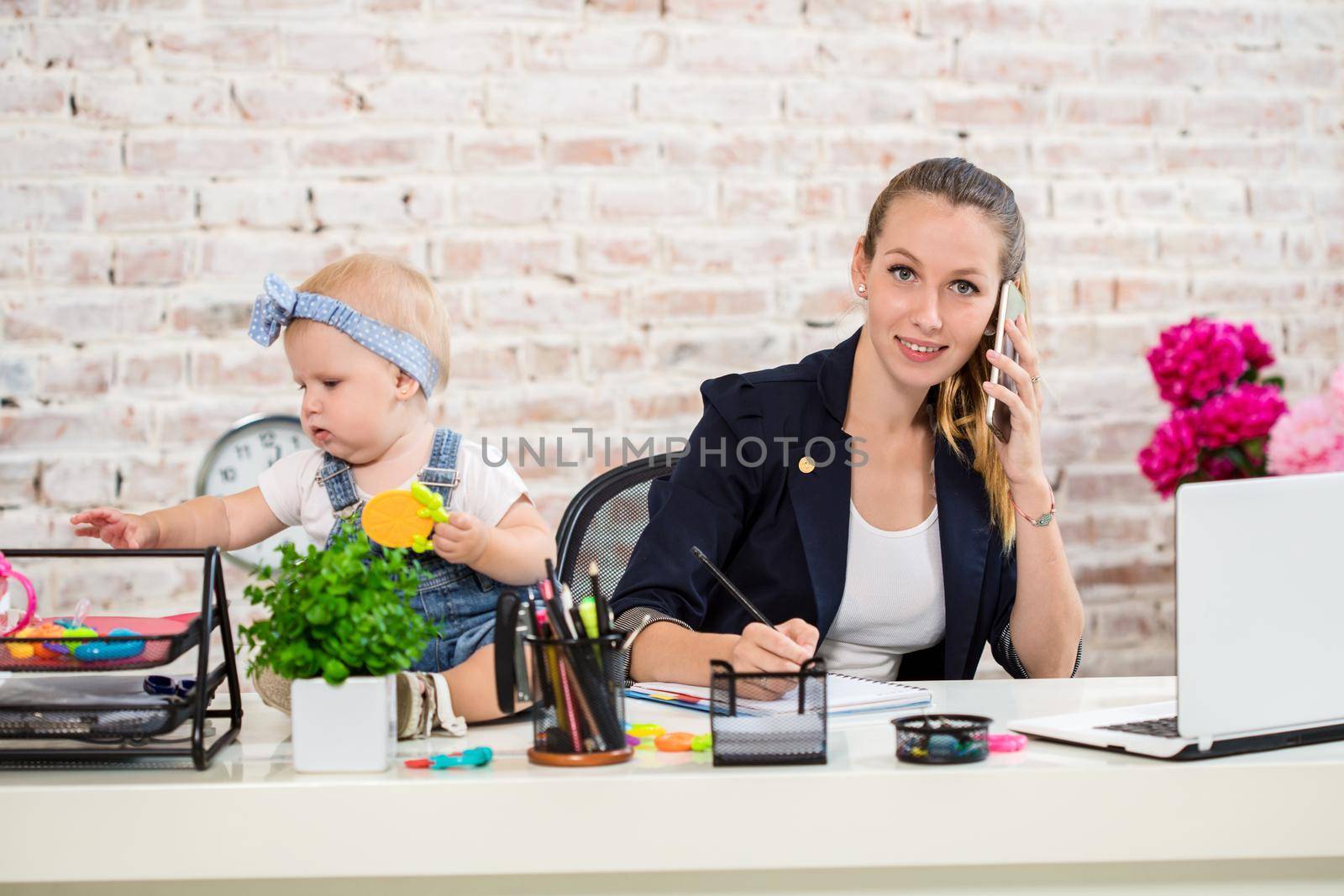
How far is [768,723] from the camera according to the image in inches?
36.9

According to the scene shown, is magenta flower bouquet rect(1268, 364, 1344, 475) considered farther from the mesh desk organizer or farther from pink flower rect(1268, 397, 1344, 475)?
the mesh desk organizer

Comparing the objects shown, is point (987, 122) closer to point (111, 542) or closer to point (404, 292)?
point (404, 292)

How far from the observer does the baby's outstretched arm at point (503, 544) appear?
3.92 feet

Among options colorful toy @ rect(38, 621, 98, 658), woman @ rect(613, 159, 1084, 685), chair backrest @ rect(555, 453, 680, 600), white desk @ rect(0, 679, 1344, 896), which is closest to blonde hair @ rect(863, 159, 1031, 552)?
woman @ rect(613, 159, 1084, 685)

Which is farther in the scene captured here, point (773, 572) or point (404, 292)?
point (773, 572)

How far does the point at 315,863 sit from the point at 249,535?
73 centimetres

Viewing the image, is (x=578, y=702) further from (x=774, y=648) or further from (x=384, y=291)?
(x=384, y=291)

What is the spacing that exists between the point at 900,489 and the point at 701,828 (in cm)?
90

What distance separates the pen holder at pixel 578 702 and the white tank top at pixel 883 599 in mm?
717

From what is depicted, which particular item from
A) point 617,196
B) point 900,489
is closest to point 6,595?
point 900,489

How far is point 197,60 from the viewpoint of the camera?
7.69ft

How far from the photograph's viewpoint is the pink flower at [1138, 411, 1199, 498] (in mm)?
2266

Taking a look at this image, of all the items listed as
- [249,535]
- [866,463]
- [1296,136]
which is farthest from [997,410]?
[1296,136]

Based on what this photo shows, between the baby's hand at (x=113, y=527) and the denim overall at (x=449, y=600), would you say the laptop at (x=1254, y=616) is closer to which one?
the denim overall at (x=449, y=600)
